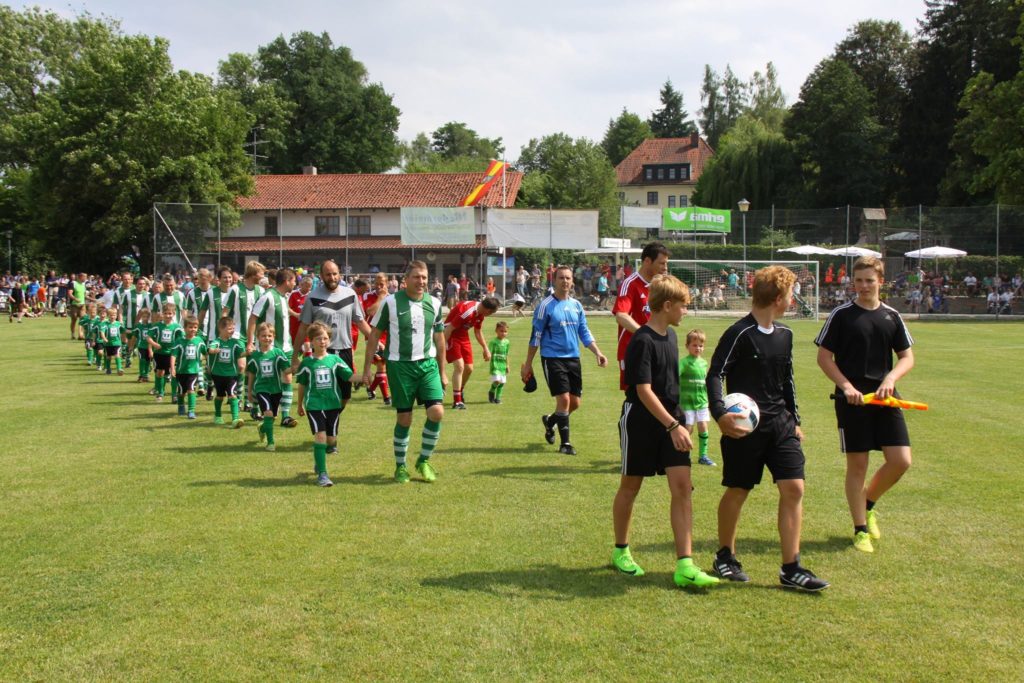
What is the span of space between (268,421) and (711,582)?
631 centimetres

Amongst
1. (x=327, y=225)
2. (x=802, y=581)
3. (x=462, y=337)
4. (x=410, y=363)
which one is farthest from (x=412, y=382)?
(x=327, y=225)

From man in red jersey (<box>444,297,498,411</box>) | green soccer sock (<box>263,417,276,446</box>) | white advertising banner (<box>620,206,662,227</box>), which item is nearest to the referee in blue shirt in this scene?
man in red jersey (<box>444,297,498,411</box>)

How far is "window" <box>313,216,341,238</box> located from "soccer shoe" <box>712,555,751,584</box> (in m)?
51.6

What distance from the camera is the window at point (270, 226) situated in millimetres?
56031

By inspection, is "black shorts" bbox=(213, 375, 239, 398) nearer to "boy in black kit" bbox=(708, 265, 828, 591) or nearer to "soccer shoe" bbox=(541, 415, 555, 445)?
"soccer shoe" bbox=(541, 415, 555, 445)

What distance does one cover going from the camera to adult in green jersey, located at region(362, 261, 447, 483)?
8414mm

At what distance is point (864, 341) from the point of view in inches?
245

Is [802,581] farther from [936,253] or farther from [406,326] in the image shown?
[936,253]

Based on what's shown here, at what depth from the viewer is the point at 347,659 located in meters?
4.41

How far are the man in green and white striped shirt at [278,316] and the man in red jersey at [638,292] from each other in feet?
15.0

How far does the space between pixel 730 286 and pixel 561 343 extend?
28.6m

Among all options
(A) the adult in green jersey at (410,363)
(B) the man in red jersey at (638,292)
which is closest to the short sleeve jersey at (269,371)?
(A) the adult in green jersey at (410,363)

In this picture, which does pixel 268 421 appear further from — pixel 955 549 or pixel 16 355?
pixel 16 355

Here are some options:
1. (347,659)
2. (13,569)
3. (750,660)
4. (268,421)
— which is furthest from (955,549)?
(268,421)
